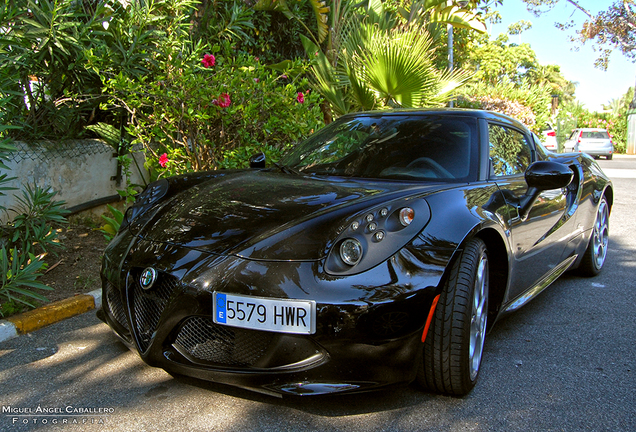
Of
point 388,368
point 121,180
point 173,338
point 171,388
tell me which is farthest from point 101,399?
point 121,180

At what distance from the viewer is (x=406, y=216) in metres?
2.38

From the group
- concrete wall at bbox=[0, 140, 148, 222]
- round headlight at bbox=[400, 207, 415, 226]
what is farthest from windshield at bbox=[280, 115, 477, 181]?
concrete wall at bbox=[0, 140, 148, 222]

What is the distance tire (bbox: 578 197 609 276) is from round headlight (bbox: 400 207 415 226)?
2.88m

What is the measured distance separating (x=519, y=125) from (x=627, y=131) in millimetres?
35112

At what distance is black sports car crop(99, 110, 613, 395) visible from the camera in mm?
2139

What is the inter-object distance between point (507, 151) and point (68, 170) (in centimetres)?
418

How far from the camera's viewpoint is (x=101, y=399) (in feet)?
8.03

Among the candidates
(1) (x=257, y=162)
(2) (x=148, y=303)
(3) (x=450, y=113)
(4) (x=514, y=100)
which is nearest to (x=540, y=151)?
(3) (x=450, y=113)

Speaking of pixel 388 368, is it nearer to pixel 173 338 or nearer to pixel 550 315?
pixel 173 338

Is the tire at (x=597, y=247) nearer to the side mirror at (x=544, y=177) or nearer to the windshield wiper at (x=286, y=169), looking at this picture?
the side mirror at (x=544, y=177)

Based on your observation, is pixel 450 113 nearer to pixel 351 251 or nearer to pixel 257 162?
pixel 257 162

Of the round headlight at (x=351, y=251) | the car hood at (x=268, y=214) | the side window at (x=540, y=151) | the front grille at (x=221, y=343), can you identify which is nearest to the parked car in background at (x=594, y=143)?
the side window at (x=540, y=151)

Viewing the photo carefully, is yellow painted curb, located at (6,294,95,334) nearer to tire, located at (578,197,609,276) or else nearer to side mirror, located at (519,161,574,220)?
side mirror, located at (519,161,574,220)

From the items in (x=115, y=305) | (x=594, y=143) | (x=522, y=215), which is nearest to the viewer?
(x=115, y=305)
